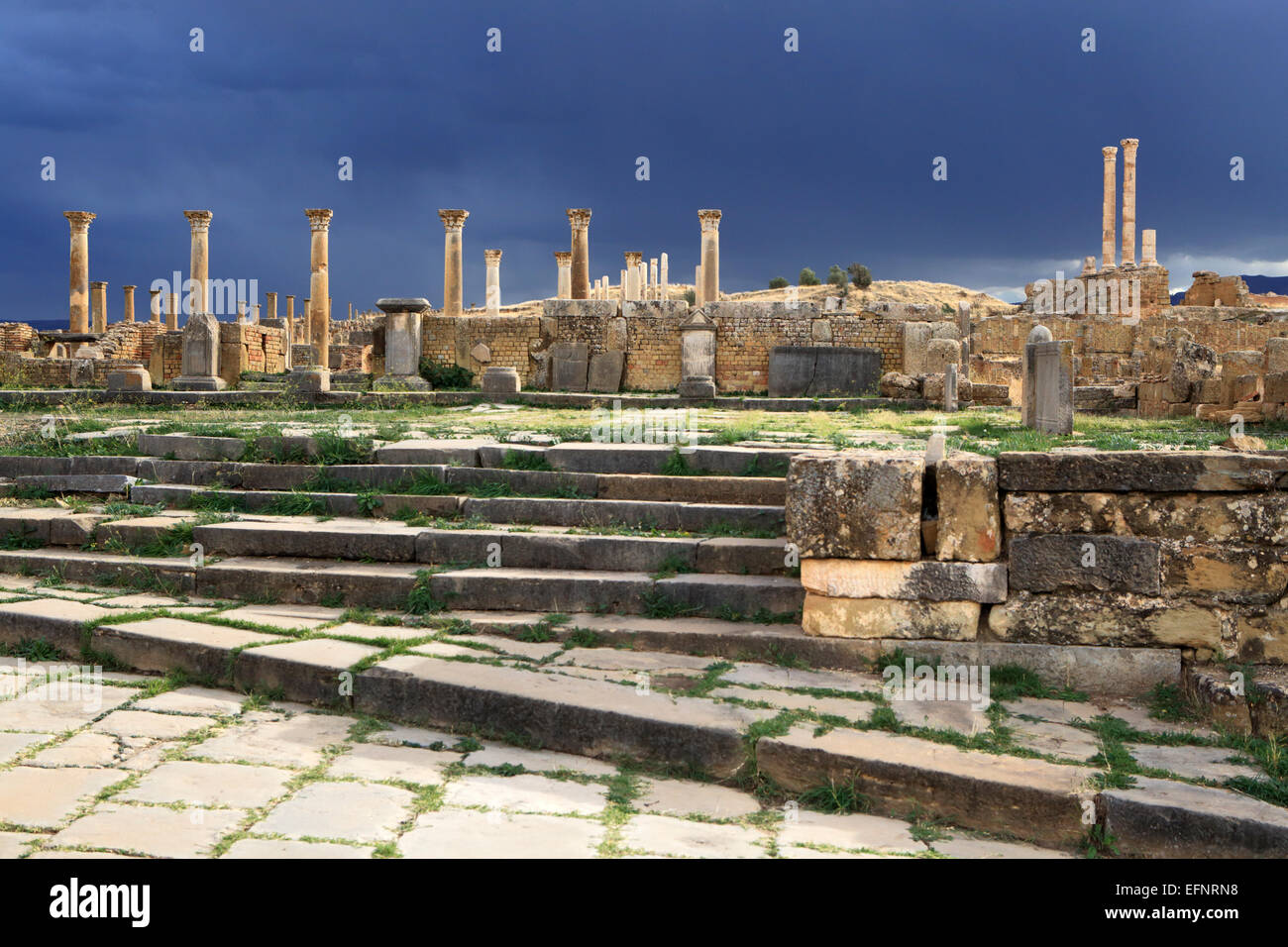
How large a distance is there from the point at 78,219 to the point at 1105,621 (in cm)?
3294

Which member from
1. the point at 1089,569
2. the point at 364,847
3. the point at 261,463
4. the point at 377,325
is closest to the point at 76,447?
the point at 261,463

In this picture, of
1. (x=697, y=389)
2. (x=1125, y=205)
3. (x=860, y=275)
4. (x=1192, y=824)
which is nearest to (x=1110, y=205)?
(x=1125, y=205)

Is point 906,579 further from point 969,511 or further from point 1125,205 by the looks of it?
point 1125,205

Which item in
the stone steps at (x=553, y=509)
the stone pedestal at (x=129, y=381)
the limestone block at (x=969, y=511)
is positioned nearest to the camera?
the limestone block at (x=969, y=511)

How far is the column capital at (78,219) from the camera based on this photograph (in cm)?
2995

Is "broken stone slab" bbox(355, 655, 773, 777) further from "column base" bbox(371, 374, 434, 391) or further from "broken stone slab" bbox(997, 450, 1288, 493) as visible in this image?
"column base" bbox(371, 374, 434, 391)

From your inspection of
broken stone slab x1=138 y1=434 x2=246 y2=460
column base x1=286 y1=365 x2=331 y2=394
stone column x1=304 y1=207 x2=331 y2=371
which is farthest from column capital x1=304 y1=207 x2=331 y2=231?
broken stone slab x1=138 y1=434 x2=246 y2=460

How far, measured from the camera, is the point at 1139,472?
16.5 feet

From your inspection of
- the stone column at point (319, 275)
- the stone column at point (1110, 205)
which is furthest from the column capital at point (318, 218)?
the stone column at point (1110, 205)

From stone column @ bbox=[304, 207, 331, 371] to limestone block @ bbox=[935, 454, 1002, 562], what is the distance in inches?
894

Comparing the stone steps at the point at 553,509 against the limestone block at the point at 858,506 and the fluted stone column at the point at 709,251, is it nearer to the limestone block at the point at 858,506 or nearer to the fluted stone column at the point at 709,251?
the limestone block at the point at 858,506

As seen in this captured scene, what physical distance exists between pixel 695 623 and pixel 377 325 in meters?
17.5

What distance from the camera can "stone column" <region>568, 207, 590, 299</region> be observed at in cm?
2648

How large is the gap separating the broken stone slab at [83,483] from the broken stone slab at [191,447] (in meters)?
0.62
